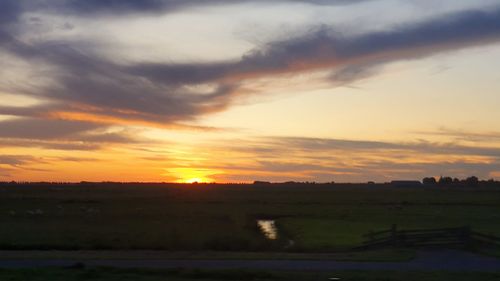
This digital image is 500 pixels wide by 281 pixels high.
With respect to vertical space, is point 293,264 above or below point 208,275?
above

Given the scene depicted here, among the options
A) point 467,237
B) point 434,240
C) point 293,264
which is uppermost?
point 467,237

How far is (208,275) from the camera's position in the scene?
79.6 ft

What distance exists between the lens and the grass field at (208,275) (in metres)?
23.1

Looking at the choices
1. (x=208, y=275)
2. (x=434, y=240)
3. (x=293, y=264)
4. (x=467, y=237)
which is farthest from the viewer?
(x=434, y=240)

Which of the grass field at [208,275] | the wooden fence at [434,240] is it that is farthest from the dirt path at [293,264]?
the wooden fence at [434,240]

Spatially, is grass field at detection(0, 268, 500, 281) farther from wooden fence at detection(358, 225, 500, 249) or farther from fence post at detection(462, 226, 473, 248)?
fence post at detection(462, 226, 473, 248)

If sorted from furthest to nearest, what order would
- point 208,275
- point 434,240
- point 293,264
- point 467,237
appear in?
point 434,240 → point 467,237 → point 293,264 → point 208,275

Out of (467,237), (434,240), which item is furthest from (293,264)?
(467,237)

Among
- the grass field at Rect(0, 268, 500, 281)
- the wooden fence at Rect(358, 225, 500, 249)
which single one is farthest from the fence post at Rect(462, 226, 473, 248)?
the grass field at Rect(0, 268, 500, 281)

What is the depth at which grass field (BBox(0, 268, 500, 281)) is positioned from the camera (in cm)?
2306

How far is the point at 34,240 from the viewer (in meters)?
44.7

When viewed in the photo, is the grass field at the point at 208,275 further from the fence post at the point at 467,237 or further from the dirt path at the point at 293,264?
the fence post at the point at 467,237

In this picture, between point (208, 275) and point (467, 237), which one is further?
point (467, 237)

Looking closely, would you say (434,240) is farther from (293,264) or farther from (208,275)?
(208,275)
